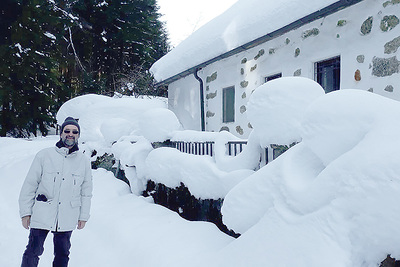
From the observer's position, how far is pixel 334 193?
1.71 m

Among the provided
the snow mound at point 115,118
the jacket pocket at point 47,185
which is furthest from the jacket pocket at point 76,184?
the snow mound at point 115,118

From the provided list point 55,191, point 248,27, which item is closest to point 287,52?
point 248,27

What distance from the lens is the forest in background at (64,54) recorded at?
42.5ft

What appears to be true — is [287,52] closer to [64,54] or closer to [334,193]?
[334,193]

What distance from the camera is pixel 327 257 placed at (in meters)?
1.62

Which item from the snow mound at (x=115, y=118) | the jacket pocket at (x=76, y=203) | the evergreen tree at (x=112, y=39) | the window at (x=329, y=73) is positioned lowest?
the jacket pocket at (x=76, y=203)

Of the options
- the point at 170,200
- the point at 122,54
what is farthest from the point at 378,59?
the point at 122,54

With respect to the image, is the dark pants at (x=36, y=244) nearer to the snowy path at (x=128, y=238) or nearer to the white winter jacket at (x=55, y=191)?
the white winter jacket at (x=55, y=191)

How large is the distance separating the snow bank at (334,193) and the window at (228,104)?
527cm

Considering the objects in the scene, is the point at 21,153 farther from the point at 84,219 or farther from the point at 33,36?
the point at 84,219

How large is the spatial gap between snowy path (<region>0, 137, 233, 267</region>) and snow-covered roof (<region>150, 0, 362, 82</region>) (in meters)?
3.45

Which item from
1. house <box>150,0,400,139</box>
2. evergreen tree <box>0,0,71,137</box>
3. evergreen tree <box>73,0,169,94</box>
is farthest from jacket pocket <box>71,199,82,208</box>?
evergreen tree <box>73,0,169,94</box>

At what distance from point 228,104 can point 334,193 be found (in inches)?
238

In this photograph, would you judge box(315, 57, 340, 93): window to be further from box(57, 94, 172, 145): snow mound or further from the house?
box(57, 94, 172, 145): snow mound
